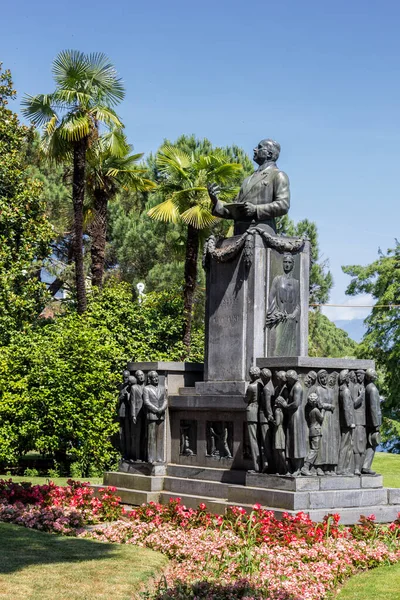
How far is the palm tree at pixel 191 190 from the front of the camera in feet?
84.6

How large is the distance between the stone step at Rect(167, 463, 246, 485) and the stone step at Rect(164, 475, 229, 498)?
0.09m

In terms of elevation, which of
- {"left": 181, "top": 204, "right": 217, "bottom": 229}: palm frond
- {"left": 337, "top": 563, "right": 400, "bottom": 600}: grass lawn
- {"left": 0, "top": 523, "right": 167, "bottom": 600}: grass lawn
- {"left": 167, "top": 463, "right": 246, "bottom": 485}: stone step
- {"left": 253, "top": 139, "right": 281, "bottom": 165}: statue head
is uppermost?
{"left": 181, "top": 204, "right": 217, "bottom": 229}: palm frond

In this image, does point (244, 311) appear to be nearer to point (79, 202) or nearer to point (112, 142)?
point (79, 202)

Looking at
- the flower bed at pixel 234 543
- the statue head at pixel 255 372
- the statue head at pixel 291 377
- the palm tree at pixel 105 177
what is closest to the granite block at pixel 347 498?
the flower bed at pixel 234 543

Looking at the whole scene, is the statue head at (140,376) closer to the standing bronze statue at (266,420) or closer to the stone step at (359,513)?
the standing bronze statue at (266,420)

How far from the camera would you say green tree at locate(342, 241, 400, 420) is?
34275mm

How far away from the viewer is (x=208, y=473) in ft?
44.0

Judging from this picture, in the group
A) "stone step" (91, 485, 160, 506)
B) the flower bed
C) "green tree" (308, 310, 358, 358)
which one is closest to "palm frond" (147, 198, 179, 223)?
"stone step" (91, 485, 160, 506)

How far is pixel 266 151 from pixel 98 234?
14210mm

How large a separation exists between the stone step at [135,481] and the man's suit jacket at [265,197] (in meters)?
3.82

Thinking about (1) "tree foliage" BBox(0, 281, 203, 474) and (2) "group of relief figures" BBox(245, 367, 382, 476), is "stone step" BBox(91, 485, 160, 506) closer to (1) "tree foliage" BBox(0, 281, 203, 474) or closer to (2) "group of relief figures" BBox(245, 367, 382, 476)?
(2) "group of relief figures" BBox(245, 367, 382, 476)

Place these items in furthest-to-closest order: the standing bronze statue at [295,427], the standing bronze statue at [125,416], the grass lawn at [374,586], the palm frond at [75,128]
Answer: the palm frond at [75,128]
the standing bronze statue at [125,416]
the standing bronze statue at [295,427]
the grass lawn at [374,586]

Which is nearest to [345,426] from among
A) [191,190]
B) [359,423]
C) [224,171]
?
[359,423]

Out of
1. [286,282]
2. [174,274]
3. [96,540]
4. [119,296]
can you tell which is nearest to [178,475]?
[96,540]
